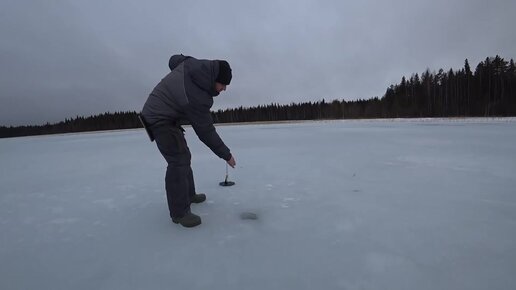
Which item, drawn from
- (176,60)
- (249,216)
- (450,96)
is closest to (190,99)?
(176,60)

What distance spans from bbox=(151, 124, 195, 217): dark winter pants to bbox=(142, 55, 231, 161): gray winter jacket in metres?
0.10

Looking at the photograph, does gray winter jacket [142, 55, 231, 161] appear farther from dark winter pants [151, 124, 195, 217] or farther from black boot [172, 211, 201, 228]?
black boot [172, 211, 201, 228]

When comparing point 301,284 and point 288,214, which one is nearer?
point 301,284

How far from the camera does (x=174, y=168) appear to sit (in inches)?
87.9

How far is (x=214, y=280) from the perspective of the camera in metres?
1.47

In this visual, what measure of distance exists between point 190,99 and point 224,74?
13.5 inches

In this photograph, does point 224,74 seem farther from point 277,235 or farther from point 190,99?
point 277,235

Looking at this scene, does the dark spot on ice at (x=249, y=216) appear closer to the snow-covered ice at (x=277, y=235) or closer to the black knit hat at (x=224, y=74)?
the snow-covered ice at (x=277, y=235)

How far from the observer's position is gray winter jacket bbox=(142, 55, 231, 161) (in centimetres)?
207

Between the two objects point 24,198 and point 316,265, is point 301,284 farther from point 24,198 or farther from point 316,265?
point 24,198

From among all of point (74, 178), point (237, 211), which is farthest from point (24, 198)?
point (237, 211)

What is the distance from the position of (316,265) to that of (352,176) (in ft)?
7.85

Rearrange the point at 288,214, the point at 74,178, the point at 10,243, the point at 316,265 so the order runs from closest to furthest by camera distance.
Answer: the point at 316,265 < the point at 10,243 < the point at 288,214 < the point at 74,178

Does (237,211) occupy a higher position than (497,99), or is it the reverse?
(497,99)
